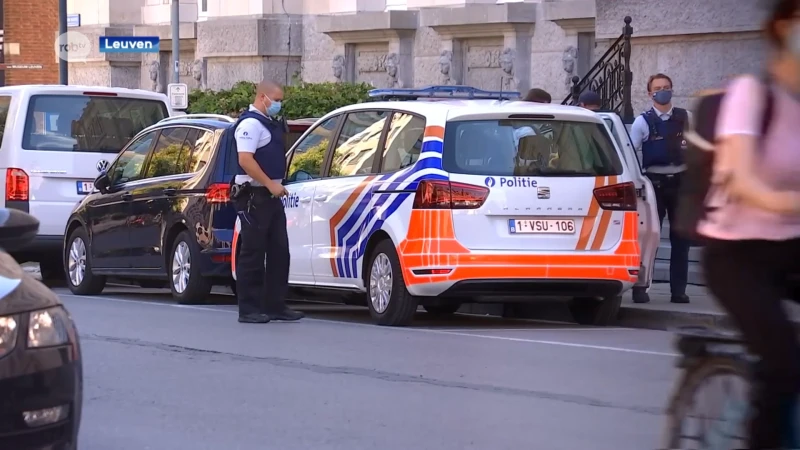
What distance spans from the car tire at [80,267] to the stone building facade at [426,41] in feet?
24.9

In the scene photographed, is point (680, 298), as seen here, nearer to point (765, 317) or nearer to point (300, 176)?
point (300, 176)

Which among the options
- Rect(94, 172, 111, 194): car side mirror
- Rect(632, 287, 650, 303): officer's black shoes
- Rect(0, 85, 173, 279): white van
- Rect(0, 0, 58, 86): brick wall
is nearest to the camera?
Rect(632, 287, 650, 303): officer's black shoes

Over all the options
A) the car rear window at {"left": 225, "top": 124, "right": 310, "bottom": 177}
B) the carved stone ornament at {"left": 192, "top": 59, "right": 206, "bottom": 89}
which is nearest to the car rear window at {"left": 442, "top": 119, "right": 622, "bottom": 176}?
the car rear window at {"left": 225, "top": 124, "right": 310, "bottom": 177}

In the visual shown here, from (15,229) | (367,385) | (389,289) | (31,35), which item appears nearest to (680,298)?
(389,289)

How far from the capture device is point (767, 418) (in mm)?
4906

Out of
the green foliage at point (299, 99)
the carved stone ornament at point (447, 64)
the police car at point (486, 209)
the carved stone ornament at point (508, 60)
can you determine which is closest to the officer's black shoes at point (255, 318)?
the police car at point (486, 209)

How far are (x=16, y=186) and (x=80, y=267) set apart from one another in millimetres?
1037

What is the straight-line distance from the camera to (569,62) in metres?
22.4

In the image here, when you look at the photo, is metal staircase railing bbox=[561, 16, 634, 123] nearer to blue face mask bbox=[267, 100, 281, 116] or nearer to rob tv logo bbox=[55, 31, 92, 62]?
blue face mask bbox=[267, 100, 281, 116]

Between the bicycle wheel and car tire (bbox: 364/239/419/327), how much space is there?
5.90 m

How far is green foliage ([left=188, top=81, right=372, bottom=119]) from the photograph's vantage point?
2258 cm

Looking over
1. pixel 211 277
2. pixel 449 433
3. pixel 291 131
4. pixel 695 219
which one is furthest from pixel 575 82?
pixel 695 219

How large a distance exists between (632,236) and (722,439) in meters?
6.30

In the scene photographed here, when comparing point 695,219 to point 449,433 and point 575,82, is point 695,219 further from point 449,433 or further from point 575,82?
point 575,82
